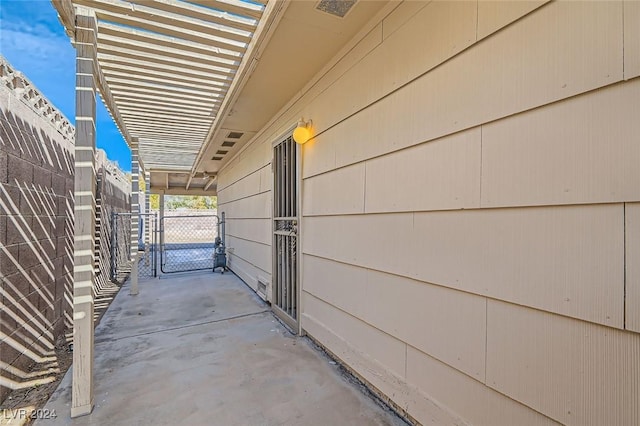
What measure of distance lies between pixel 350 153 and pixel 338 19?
3.00ft

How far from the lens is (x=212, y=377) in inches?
88.7

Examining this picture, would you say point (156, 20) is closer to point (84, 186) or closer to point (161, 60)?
point (161, 60)

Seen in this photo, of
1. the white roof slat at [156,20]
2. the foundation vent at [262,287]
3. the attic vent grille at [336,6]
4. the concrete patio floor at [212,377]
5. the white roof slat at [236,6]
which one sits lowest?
the concrete patio floor at [212,377]

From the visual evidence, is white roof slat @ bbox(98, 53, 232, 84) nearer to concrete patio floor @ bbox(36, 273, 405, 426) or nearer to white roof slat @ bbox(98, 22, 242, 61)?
white roof slat @ bbox(98, 22, 242, 61)

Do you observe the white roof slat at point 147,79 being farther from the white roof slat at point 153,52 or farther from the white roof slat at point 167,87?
the white roof slat at point 153,52

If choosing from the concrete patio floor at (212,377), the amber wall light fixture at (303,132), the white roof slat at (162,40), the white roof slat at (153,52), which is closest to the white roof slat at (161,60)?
the white roof slat at (153,52)

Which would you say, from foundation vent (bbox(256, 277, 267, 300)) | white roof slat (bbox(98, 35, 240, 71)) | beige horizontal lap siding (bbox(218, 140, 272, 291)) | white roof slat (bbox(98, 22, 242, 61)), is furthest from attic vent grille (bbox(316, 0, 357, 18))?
foundation vent (bbox(256, 277, 267, 300))

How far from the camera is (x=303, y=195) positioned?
3.11 metres

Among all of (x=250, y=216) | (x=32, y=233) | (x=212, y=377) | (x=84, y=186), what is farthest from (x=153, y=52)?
(x=250, y=216)

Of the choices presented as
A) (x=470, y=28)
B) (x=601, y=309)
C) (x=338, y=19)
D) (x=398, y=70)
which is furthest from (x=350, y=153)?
(x=601, y=309)

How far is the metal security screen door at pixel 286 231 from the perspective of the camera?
3.35 meters

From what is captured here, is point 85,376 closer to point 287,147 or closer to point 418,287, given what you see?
point 418,287

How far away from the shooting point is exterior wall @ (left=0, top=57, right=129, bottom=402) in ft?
6.57

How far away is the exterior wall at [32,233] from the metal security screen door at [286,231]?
2.12 metres
